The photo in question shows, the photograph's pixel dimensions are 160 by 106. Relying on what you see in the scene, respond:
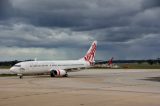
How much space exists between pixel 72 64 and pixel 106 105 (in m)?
46.5

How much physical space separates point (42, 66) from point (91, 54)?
14.8 m

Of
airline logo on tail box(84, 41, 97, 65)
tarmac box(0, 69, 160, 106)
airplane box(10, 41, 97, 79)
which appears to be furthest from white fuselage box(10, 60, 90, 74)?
tarmac box(0, 69, 160, 106)

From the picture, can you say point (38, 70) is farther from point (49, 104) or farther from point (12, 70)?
point (49, 104)

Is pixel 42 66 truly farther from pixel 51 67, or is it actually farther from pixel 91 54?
pixel 91 54

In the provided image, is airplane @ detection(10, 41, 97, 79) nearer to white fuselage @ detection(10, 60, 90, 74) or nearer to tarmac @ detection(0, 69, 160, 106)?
white fuselage @ detection(10, 60, 90, 74)

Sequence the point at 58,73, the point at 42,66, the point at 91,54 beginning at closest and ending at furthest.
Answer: the point at 42,66, the point at 58,73, the point at 91,54

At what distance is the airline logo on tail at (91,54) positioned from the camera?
70.2m

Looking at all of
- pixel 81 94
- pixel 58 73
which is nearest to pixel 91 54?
pixel 58 73

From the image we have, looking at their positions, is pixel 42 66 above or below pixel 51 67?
above

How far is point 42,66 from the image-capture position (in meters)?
59.8

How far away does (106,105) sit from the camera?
750 inches

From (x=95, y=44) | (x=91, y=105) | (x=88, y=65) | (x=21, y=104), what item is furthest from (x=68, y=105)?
(x=95, y=44)

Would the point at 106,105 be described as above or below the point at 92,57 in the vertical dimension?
below

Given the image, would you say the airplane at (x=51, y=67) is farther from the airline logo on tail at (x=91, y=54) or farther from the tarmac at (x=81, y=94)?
the tarmac at (x=81, y=94)
